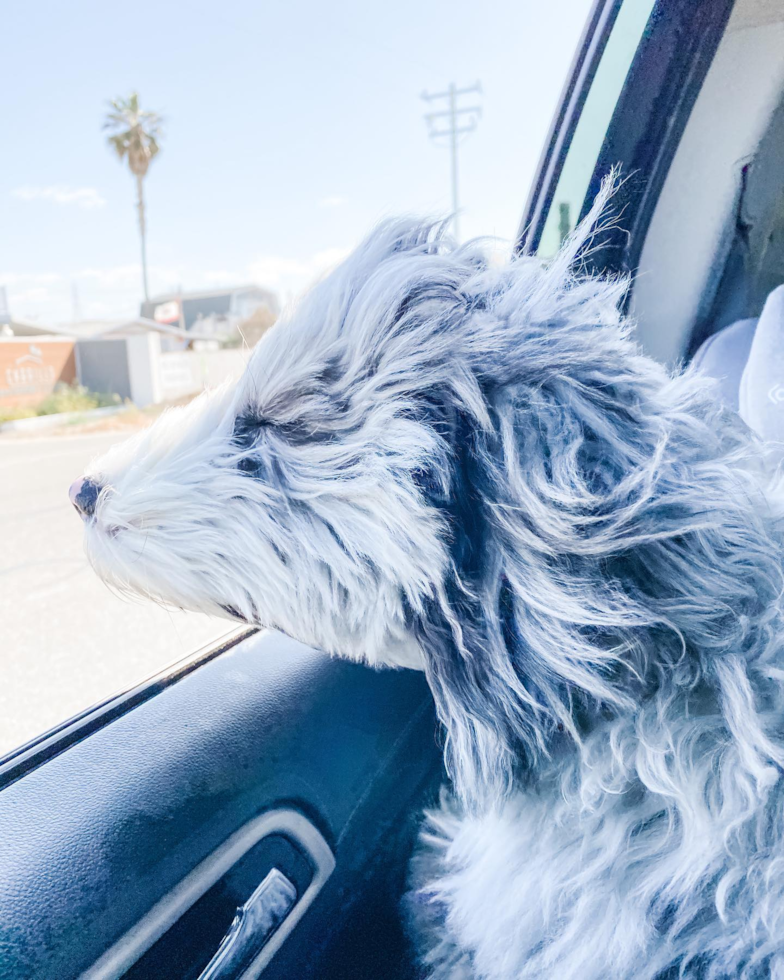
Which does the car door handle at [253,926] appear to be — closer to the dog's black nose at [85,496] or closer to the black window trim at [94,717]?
the black window trim at [94,717]

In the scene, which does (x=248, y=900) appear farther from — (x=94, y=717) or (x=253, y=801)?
(x=94, y=717)

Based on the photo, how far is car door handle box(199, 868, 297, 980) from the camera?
1085mm

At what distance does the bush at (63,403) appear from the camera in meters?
2.86

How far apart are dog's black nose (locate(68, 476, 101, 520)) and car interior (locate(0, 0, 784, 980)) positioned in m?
0.38

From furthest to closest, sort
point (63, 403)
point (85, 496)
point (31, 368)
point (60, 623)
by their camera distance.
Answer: point (31, 368) < point (63, 403) < point (60, 623) < point (85, 496)

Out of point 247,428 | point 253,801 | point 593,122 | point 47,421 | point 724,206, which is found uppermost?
point 593,122

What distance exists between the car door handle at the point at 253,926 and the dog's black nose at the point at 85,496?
0.77 m

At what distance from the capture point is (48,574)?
1882mm

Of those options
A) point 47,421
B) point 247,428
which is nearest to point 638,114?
point 247,428

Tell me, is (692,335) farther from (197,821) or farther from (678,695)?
(197,821)

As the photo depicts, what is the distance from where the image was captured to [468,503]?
1.13 meters

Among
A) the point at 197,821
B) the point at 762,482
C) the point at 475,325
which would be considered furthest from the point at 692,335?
the point at 197,821

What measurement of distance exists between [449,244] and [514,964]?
1.32 meters

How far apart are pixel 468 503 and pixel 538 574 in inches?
6.2
